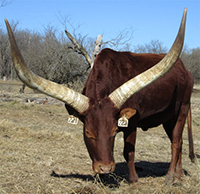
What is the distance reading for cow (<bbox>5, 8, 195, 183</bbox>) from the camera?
3.25 m

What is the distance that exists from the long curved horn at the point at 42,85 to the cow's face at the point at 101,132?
0.16 metres

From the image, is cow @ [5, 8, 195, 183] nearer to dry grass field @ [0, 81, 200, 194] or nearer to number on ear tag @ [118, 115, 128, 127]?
number on ear tag @ [118, 115, 128, 127]

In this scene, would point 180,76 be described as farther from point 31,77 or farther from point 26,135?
point 26,135

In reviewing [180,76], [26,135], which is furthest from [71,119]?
[26,135]

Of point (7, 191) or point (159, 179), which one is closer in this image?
point (7, 191)

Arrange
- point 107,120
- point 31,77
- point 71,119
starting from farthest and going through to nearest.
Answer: point 71,119 → point 107,120 → point 31,77

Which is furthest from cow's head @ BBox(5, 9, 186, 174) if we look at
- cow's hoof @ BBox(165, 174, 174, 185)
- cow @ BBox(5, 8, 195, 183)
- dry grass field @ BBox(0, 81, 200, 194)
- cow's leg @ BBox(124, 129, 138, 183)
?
cow's hoof @ BBox(165, 174, 174, 185)

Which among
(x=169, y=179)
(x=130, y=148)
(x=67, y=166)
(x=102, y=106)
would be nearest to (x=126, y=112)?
(x=102, y=106)

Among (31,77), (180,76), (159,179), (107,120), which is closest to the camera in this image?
(31,77)

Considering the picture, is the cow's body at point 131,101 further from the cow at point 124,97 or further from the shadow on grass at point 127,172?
the shadow on grass at point 127,172

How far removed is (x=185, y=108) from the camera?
532cm

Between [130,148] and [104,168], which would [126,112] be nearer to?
[104,168]

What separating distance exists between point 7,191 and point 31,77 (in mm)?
1511

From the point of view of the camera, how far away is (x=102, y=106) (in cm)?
339
